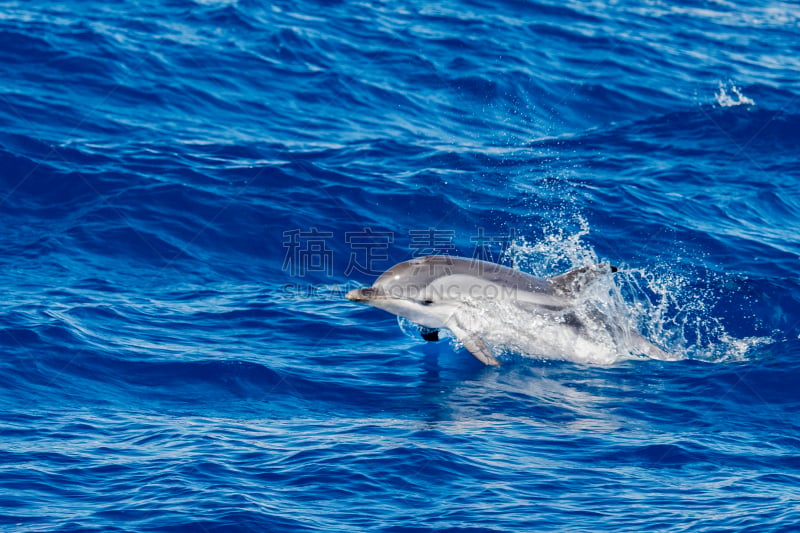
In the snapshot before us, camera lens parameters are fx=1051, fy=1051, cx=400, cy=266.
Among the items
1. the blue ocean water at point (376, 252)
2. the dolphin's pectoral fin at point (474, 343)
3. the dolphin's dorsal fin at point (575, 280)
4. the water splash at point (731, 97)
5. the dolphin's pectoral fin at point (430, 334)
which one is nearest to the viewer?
the blue ocean water at point (376, 252)

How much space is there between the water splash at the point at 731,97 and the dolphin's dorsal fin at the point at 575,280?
10.6 metres

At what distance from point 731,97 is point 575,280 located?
442 inches

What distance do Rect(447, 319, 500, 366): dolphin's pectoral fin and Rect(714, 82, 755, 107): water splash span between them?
11.7 meters

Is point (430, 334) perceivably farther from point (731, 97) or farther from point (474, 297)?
point (731, 97)

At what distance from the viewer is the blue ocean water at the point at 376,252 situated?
9.15 metres

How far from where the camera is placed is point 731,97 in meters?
22.3

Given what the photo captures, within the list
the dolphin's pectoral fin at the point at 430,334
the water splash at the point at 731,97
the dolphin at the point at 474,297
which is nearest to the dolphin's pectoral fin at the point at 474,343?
the dolphin at the point at 474,297

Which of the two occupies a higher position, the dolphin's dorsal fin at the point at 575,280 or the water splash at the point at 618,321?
the dolphin's dorsal fin at the point at 575,280

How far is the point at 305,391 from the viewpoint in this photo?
11711mm

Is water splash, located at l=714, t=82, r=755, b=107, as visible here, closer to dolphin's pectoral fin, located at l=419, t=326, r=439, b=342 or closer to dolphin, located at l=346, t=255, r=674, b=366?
dolphin, located at l=346, t=255, r=674, b=366

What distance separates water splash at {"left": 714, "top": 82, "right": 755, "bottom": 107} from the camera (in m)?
21.9

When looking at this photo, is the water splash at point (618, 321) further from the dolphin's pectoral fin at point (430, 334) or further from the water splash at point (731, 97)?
the water splash at point (731, 97)

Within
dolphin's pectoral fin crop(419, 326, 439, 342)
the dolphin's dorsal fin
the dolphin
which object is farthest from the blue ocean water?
the dolphin's dorsal fin

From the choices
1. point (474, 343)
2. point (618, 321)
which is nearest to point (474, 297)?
point (474, 343)
